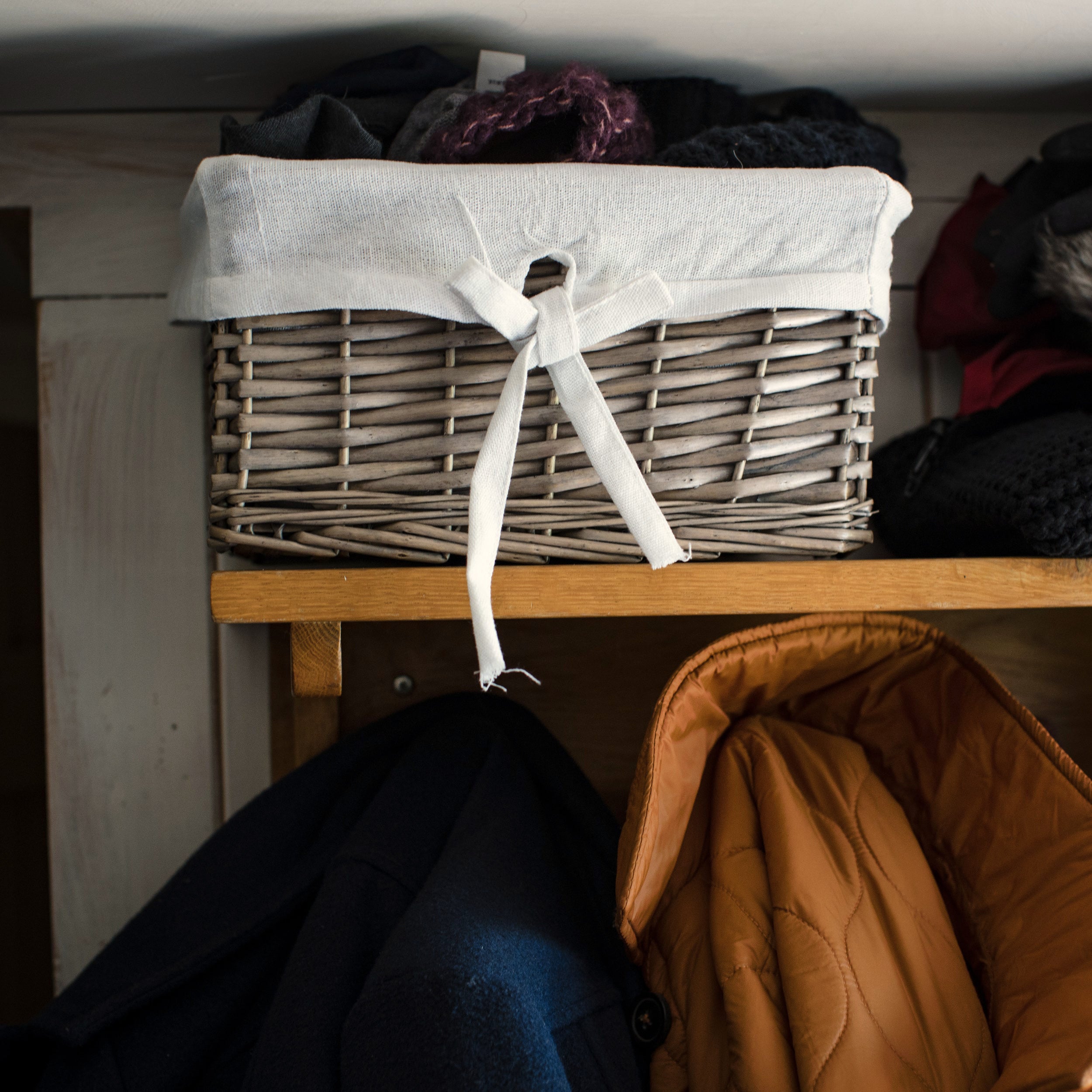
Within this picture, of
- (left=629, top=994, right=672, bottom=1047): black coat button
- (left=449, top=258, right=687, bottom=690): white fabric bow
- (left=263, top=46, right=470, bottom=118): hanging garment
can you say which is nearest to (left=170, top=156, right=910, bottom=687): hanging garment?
(left=449, top=258, right=687, bottom=690): white fabric bow

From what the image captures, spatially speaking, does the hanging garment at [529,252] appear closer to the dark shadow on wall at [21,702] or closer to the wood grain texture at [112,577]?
the wood grain texture at [112,577]

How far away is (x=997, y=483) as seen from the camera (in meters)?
0.53

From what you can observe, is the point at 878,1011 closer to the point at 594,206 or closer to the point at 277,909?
the point at 277,909

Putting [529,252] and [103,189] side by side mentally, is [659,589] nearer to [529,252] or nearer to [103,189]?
[529,252]

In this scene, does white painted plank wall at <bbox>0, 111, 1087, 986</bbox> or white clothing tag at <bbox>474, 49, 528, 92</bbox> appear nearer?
white clothing tag at <bbox>474, 49, 528, 92</bbox>

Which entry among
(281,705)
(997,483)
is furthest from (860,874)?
(281,705)

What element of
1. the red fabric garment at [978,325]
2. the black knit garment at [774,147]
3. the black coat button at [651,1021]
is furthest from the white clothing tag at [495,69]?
the black coat button at [651,1021]

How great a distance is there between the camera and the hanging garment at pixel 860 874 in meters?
Answer: 0.45

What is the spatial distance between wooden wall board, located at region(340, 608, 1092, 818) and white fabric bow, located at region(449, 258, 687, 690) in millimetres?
272

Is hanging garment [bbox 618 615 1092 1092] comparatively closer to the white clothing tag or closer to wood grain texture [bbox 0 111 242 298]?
the white clothing tag

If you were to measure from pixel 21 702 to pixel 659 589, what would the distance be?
99cm

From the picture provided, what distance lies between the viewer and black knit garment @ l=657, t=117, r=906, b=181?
506 mm

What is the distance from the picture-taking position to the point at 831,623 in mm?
550

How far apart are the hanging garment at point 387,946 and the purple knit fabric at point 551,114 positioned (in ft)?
1.29
